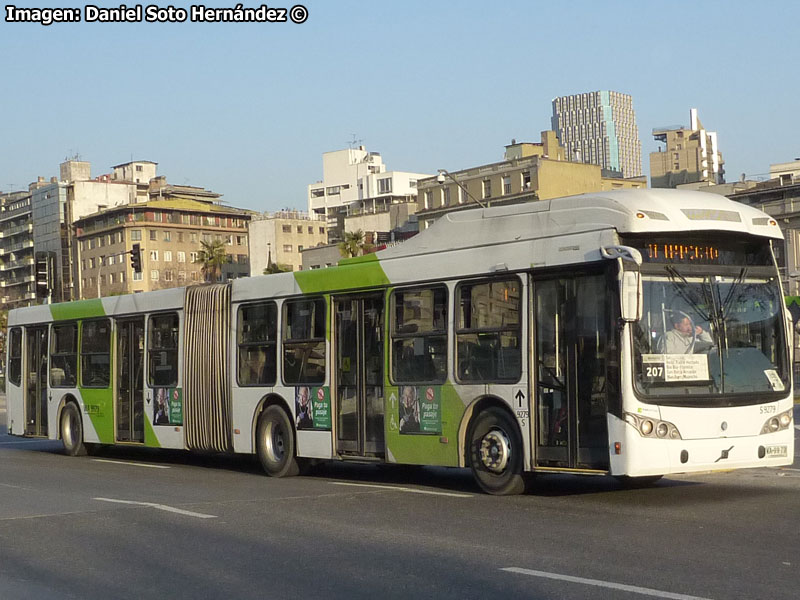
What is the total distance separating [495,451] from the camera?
13383mm

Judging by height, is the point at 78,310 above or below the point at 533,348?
above

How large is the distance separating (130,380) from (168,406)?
143cm

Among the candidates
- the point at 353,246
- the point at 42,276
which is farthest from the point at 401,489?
the point at 353,246

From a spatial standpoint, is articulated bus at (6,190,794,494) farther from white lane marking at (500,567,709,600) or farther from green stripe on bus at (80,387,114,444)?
green stripe on bus at (80,387,114,444)

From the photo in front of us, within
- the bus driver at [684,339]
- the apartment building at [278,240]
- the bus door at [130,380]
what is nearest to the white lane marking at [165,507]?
the bus driver at [684,339]

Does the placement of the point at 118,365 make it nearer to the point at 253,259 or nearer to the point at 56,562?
the point at 56,562

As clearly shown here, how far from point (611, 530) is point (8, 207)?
597 feet

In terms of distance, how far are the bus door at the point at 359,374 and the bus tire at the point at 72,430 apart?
8.18m

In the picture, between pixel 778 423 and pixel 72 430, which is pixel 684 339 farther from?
pixel 72 430

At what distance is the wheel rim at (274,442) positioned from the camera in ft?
56.0

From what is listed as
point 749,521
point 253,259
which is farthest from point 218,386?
point 253,259

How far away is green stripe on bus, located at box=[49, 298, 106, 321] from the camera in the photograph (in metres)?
21.8

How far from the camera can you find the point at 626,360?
38.9 ft

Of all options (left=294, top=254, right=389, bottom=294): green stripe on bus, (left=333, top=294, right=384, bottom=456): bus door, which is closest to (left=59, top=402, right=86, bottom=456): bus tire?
(left=294, top=254, right=389, bottom=294): green stripe on bus
